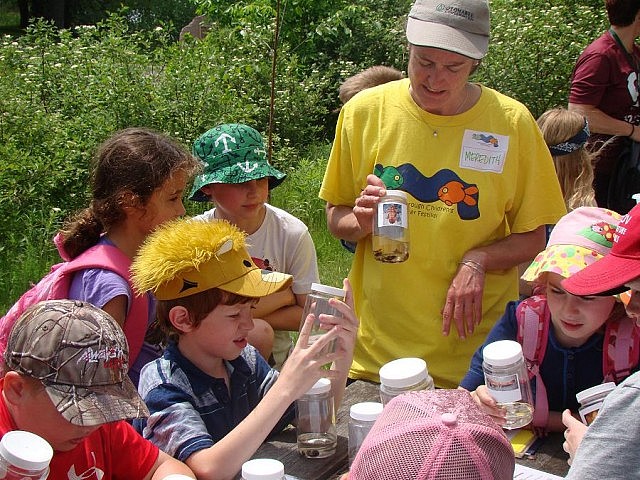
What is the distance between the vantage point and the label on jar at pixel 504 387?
234cm

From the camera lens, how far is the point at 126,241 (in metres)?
3.13

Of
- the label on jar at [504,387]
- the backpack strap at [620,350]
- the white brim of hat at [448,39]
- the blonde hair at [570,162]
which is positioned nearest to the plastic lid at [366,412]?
the label on jar at [504,387]

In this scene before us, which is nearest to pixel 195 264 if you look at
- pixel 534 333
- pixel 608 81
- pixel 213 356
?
pixel 213 356

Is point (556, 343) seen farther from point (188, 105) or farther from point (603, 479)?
point (188, 105)

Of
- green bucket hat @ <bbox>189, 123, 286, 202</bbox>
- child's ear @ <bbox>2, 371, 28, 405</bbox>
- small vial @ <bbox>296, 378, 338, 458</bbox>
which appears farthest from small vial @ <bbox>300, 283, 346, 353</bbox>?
green bucket hat @ <bbox>189, 123, 286, 202</bbox>

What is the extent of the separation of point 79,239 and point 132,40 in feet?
19.1

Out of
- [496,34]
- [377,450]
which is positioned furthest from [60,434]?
[496,34]

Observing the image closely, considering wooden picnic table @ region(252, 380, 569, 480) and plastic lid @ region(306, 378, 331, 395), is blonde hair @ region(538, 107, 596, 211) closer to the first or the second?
wooden picnic table @ region(252, 380, 569, 480)

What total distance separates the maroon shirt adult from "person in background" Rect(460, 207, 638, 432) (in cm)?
282

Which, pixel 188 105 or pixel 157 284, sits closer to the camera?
pixel 157 284

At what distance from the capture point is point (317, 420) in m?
2.57

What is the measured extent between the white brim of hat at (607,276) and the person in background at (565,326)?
0.77 feet

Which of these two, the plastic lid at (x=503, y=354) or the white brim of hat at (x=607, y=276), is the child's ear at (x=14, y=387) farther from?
the white brim of hat at (x=607, y=276)

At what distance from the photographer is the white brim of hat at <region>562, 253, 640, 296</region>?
6.82 feet
